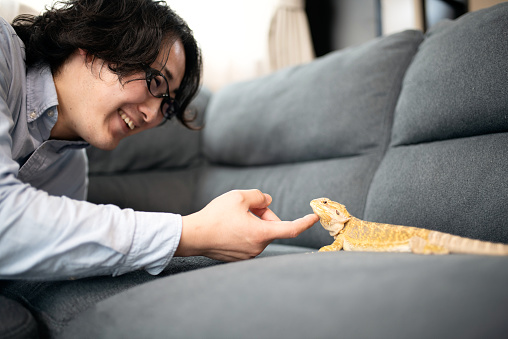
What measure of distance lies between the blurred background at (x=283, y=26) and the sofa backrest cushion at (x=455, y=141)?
1.46m

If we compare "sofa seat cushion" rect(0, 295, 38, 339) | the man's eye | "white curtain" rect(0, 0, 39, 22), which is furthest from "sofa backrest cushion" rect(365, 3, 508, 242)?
"white curtain" rect(0, 0, 39, 22)

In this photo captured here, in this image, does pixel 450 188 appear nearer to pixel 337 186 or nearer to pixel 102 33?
pixel 337 186

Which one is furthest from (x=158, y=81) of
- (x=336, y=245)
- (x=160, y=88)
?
(x=336, y=245)

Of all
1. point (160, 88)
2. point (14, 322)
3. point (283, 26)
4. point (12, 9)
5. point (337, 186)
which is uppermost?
point (12, 9)

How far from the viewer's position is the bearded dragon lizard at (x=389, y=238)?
73cm

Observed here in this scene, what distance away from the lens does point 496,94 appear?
1162mm

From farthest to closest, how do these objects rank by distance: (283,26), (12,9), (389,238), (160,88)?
(283,26)
(12,9)
(160,88)
(389,238)

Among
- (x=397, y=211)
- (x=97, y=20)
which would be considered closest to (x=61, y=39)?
(x=97, y=20)

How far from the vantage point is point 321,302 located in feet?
1.74

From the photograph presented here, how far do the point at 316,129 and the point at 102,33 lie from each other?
3.22 ft

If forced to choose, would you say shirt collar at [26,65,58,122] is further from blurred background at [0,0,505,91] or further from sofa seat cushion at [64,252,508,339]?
blurred background at [0,0,505,91]

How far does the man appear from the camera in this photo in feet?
2.38

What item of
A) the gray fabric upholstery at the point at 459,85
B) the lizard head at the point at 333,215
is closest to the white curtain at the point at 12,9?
the lizard head at the point at 333,215

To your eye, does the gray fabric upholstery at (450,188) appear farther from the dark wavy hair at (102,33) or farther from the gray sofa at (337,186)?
the dark wavy hair at (102,33)
